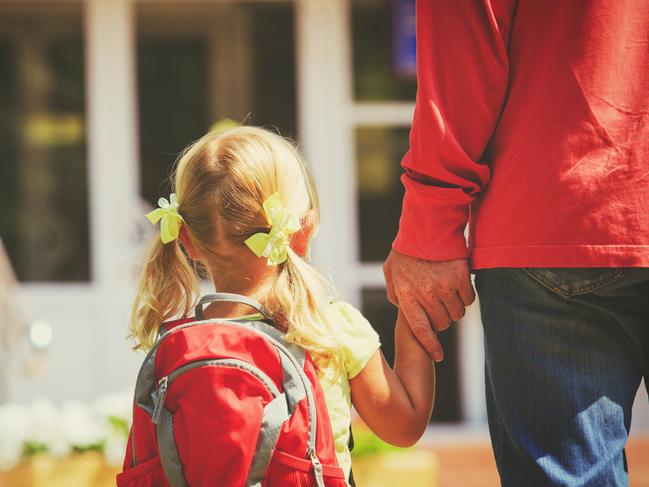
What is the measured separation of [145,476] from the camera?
1.77 m

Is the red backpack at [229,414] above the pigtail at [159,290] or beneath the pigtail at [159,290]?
beneath

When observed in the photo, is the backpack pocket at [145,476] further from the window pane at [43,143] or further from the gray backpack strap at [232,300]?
the window pane at [43,143]

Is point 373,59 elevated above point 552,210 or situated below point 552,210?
above

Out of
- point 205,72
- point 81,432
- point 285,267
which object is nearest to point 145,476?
point 285,267

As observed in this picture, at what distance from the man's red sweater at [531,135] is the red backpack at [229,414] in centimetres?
34

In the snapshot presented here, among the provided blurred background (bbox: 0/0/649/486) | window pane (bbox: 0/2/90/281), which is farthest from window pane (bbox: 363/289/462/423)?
window pane (bbox: 0/2/90/281)

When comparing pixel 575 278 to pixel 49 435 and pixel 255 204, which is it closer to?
pixel 255 204

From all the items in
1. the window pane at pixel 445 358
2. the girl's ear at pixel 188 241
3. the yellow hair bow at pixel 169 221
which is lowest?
the window pane at pixel 445 358

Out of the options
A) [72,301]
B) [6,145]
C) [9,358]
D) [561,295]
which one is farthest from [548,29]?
[6,145]

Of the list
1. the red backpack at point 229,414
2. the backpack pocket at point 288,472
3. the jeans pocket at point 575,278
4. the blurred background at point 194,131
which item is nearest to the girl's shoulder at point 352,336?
the red backpack at point 229,414

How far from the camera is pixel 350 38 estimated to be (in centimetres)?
588

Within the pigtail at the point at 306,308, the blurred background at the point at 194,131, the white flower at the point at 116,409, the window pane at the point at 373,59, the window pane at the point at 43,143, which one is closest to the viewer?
the pigtail at the point at 306,308

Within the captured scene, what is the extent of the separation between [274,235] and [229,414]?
0.33 m

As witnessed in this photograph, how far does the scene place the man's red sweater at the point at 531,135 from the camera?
1686mm
